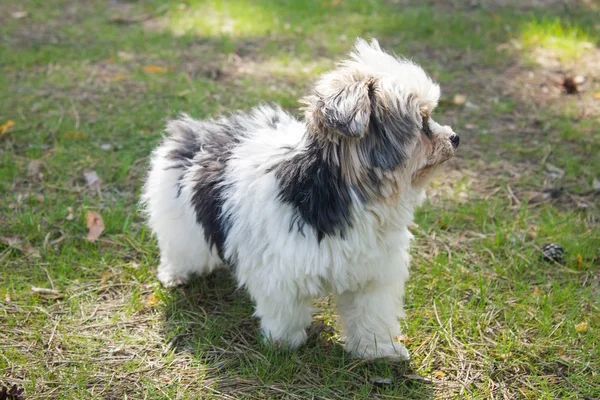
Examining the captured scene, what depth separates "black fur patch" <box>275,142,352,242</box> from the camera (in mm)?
2785

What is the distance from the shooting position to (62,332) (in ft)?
11.1

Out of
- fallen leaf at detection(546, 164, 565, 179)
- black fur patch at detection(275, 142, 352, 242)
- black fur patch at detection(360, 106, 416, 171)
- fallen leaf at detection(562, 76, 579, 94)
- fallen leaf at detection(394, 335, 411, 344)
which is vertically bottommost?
fallen leaf at detection(394, 335, 411, 344)

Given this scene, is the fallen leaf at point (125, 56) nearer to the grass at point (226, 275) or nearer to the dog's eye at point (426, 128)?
the grass at point (226, 275)

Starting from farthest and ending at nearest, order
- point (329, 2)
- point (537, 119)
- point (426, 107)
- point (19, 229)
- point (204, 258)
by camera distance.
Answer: point (329, 2) < point (537, 119) < point (19, 229) < point (204, 258) < point (426, 107)

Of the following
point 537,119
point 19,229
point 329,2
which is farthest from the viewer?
point 329,2

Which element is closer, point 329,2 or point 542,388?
point 542,388

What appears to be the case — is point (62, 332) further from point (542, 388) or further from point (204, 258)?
point (542, 388)

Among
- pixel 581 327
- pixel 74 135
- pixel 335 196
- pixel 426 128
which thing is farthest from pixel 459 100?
pixel 335 196

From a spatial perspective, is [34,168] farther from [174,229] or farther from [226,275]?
[226,275]

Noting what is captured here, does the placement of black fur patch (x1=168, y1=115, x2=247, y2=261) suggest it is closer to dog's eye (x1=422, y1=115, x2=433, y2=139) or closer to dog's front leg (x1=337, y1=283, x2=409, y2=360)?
dog's front leg (x1=337, y1=283, x2=409, y2=360)

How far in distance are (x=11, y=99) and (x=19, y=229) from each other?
210 centimetres

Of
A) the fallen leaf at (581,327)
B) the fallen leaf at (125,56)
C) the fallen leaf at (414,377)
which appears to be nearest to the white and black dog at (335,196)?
the fallen leaf at (414,377)

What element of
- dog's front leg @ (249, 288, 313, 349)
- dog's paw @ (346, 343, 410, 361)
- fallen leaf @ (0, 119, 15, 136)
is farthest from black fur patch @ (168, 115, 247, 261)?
fallen leaf @ (0, 119, 15, 136)

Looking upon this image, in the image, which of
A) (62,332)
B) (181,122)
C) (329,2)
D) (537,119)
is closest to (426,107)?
(181,122)
